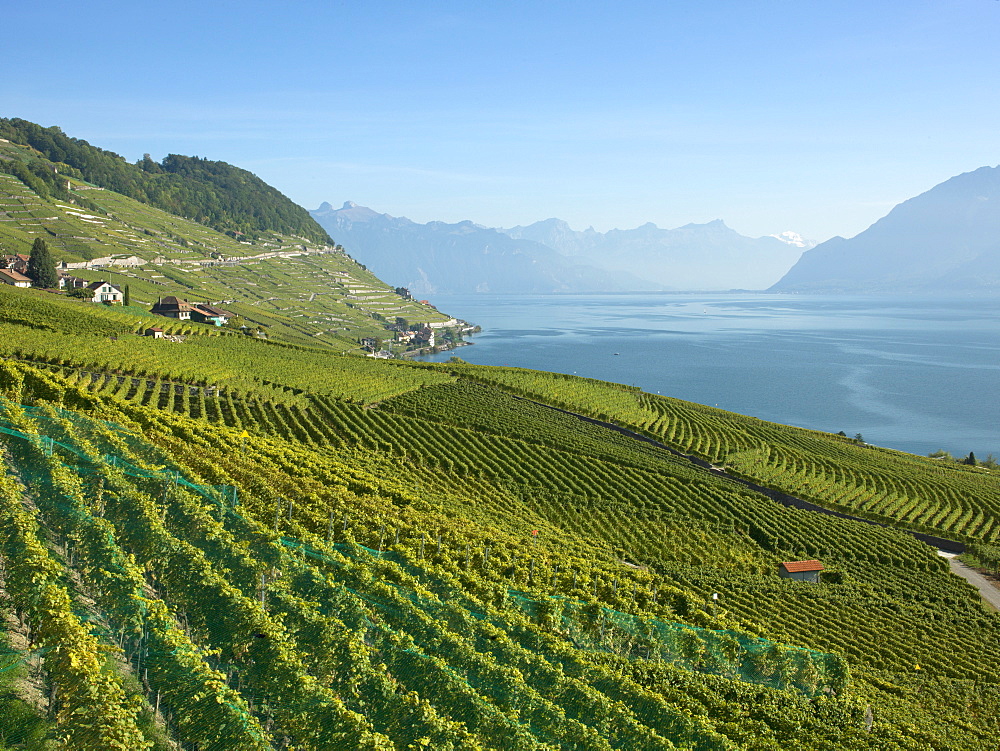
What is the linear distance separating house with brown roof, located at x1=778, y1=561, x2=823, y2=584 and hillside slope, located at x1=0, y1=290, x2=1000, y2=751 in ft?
3.74

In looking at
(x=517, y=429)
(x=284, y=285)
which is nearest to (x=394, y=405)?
(x=517, y=429)

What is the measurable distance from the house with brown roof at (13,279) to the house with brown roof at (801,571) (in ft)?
296

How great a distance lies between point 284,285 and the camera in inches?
7028

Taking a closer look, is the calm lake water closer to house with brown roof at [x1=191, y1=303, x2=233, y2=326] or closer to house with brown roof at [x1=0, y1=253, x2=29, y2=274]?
house with brown roof at [x1=191, y1=303, x2=233, y2=326]

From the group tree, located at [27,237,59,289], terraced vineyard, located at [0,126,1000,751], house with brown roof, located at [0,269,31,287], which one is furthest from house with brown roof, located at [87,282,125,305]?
terraced vineyard, located at [0,126,1000,751]

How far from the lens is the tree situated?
294 ft

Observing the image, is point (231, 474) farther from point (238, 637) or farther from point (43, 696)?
point (43, 696)

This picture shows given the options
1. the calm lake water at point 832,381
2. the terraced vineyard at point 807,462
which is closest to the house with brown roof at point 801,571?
the terraced vineyard at point 807,462

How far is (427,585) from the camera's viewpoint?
77.9 ft

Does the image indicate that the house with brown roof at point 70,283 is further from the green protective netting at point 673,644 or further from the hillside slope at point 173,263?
the green protective netting at point 673,644

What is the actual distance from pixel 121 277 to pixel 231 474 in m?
109

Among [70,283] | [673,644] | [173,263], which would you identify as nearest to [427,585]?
[673,644]

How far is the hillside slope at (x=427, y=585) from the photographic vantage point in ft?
52.9

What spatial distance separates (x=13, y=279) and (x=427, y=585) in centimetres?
8685
